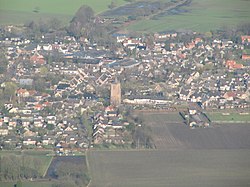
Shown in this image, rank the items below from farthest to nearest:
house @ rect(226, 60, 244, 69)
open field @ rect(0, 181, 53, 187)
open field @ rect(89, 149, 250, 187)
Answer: house @ rect(226, 60, 244, 69) < open field @ rect(89, 149, 250, 187) < open field @ rect(0, 181, 53, 187)

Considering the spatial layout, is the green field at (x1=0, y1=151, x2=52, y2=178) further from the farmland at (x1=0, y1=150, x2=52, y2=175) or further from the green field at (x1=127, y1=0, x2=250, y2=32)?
the green field at (x1=127, y1=0, x2=250, y2=32)

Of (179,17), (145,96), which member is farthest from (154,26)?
(145,96)

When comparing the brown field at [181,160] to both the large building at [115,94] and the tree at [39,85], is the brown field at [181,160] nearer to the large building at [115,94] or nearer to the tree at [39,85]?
the large building at [115,94]

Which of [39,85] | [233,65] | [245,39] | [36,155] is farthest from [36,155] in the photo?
[245,39]

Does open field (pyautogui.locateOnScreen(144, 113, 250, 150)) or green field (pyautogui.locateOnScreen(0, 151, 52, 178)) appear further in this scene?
open field (pyautogui.locateOnScreen(144, 113, 250, 150))

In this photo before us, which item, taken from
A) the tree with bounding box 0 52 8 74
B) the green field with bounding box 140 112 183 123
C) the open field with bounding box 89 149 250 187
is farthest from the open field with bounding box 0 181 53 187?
the tree with bounding box 0 52 8 74

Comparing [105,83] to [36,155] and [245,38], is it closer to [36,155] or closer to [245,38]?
[36,155]

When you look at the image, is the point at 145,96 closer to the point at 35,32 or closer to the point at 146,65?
the point at 146,65
